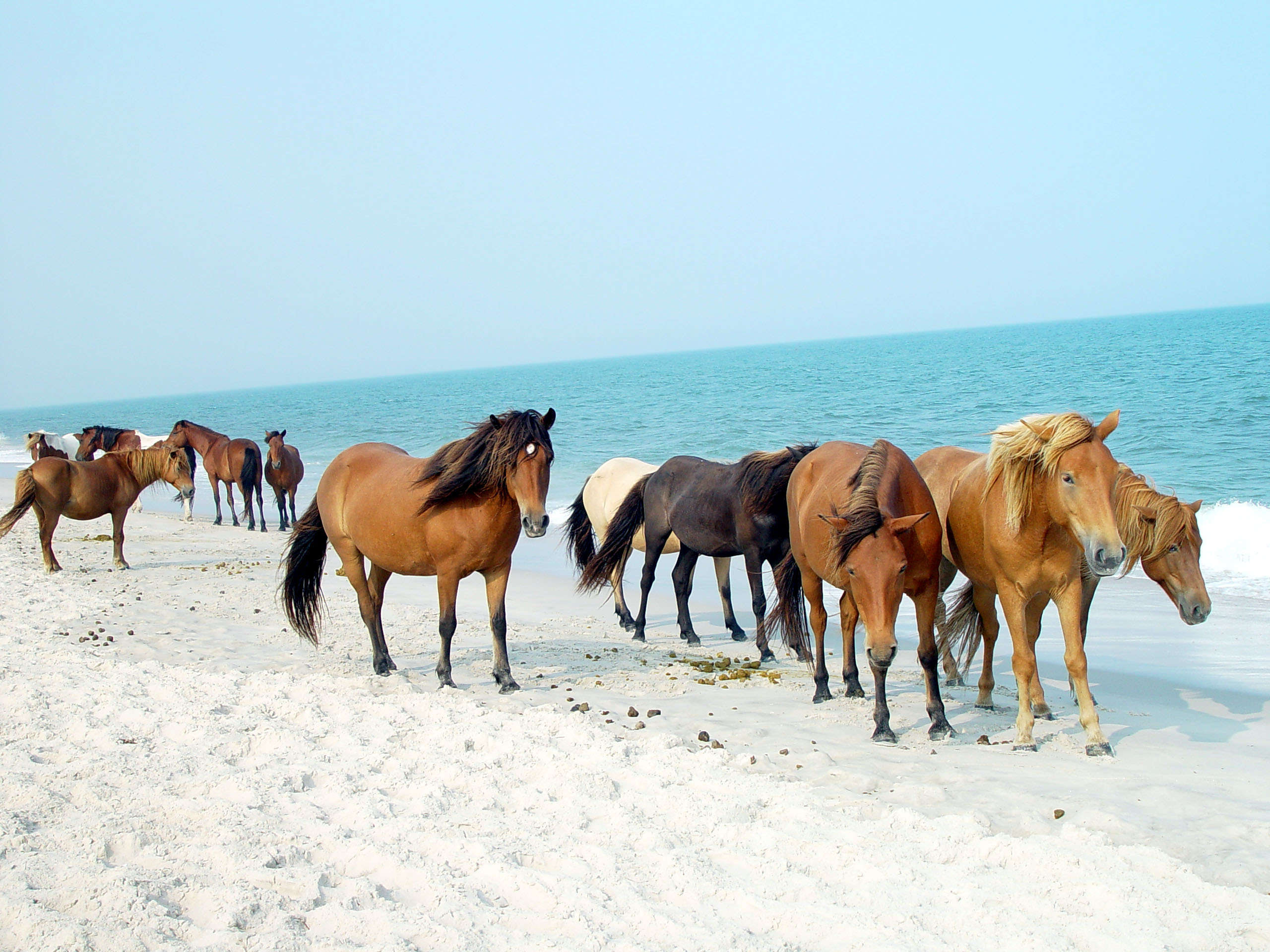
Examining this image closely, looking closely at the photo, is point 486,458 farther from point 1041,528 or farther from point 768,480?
point 1041,528

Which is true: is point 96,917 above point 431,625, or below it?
above

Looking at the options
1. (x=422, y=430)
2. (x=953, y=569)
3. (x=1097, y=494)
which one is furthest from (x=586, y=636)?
(x=422, y=430)

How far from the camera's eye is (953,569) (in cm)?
656

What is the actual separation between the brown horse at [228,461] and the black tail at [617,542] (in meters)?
9.94

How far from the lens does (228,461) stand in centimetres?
1786

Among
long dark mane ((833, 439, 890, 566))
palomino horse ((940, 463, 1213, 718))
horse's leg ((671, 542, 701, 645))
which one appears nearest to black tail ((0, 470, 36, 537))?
horse's leg ((671, 542, 701, 645))

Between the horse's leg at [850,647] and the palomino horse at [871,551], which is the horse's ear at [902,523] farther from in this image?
the horse's leg at [850,647]

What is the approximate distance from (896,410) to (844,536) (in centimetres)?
3391

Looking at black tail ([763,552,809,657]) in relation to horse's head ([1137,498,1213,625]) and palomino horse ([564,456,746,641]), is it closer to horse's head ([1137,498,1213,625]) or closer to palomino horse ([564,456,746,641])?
palomino horse ([564,456,746,641])

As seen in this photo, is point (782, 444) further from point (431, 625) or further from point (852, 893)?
point (852, 893)

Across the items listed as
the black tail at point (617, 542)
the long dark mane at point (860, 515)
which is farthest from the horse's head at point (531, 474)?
the black tail at point (617, 542)

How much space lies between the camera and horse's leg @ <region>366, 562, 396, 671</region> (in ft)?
22.5

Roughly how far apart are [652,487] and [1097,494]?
4636mm

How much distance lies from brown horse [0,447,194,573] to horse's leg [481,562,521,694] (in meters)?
7.59
